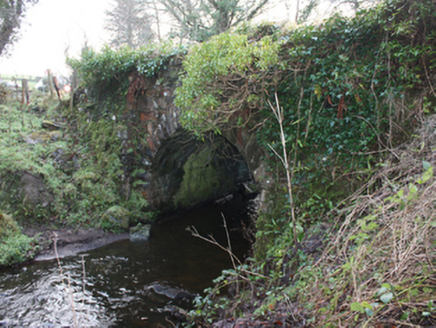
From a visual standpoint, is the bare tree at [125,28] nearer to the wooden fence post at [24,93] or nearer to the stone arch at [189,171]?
the wooden fence post at [24,93]

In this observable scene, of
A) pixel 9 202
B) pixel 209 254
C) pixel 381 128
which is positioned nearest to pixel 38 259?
pixel 9 202

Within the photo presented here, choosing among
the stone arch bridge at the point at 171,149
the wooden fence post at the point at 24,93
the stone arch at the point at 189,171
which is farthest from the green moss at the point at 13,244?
the wooden fence post at the point at 24,93

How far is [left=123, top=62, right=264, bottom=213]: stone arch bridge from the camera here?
6.74 meters

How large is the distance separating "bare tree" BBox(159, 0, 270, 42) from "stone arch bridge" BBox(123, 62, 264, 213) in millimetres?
3905

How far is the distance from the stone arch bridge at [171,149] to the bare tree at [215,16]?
12.8 ft

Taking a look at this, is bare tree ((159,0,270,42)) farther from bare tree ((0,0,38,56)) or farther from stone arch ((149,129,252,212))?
bare tree ((0,0,38,56))

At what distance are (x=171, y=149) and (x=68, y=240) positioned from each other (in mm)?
3379

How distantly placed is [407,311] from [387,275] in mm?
→ 345

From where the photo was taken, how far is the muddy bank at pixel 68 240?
6567 mm

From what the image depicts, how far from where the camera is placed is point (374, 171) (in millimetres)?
3949

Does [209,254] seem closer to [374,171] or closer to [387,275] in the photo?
[374,171]

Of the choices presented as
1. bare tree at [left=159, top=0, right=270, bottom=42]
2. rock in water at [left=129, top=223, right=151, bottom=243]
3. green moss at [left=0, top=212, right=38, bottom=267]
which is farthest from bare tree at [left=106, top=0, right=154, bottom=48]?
green moss at [left=0, top=212, right=38, bottom=267]

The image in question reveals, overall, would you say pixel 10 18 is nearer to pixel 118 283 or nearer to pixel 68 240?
pixel 68 240

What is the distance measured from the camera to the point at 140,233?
7590mm
